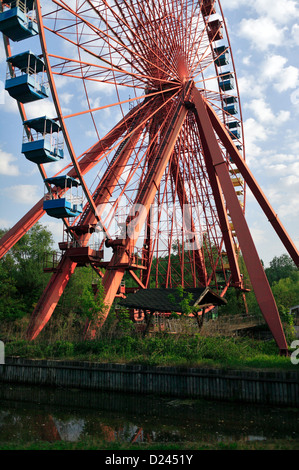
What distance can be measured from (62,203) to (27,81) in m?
5.21

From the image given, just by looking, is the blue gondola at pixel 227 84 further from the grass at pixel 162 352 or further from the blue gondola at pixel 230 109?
the grass at pixel 162 352

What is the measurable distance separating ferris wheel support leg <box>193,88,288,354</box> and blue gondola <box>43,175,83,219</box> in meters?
7.33

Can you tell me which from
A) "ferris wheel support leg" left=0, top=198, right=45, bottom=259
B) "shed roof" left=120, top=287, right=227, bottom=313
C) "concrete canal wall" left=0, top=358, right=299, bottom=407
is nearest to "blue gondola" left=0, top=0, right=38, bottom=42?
"ferris wheel support leg" left=0, top=198, right=45, bottom=259

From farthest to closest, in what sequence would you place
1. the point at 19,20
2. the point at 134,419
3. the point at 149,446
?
1. the point at 19,20
2. the point at 134,419
3. the point at 149,446

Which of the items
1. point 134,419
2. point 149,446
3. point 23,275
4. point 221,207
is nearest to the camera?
point 149,446

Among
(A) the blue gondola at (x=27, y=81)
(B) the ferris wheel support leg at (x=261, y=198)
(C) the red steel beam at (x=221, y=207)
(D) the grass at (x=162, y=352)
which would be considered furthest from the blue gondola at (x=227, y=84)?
(D) the grass at (x=162, y=352)

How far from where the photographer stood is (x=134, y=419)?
31.6 ft

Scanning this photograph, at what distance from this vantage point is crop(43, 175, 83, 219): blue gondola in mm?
17062

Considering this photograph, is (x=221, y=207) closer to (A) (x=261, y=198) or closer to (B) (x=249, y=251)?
(A) (x=261, y=198)

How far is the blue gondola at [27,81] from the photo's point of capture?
52.3 feet

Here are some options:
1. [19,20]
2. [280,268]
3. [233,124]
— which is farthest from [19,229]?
[280,268]

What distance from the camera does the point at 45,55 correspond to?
15.4 metres

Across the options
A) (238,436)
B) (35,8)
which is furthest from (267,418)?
(35,8)

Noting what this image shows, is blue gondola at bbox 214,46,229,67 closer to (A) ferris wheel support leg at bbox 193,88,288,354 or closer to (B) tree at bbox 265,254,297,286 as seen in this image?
(A) ferris wheel support leg at bbox 193,88,288,354
